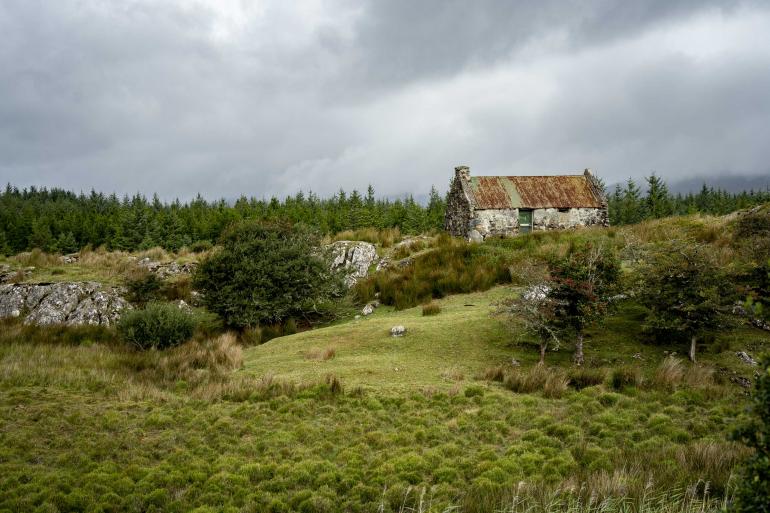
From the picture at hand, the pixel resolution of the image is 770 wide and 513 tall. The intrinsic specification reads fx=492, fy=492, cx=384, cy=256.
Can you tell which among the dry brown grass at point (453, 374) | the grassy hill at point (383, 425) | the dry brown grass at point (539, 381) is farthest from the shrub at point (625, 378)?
the dry brown grass at point (453, 374)

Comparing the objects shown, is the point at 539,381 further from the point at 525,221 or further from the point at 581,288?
the point at 525,221

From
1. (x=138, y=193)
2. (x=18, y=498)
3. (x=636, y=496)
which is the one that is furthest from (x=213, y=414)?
(x=138, y=193)

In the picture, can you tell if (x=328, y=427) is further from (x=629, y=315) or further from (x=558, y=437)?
(x=629, y=315)

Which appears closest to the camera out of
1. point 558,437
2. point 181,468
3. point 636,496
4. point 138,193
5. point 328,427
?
point 636,496

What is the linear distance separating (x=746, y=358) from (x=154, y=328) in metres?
17.3

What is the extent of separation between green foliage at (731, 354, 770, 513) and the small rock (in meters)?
9.46

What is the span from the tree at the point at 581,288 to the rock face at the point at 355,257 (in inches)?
654

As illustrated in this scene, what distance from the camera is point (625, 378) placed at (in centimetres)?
1125

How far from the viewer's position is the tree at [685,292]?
12.0m

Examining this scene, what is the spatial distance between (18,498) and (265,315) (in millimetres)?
13677

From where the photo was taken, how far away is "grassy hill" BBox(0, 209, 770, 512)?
7.04m

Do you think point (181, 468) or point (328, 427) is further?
point (328, 427)

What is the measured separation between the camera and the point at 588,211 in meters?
31.4

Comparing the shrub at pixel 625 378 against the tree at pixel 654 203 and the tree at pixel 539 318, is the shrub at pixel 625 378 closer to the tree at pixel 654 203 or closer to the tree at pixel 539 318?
the tree at pixel 539 318
